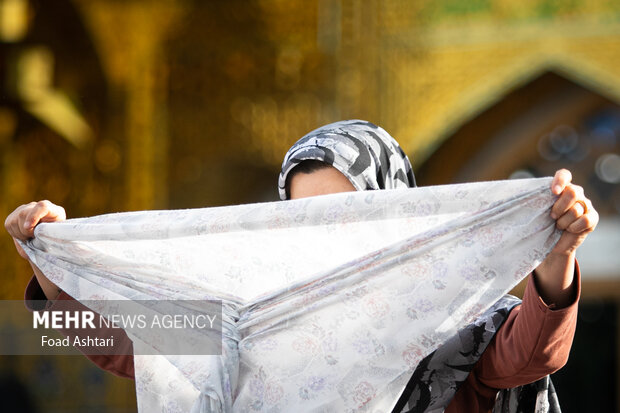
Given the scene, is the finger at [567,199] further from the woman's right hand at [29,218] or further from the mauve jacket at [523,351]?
the woman's right hand at [29,218]

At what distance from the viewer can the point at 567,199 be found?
78 centimetres

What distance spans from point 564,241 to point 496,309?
0.13m

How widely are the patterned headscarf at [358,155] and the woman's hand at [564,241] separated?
0.72 feet

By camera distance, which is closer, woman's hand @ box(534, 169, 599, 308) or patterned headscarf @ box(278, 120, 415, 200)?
woman's hand @ box(534, 169, 599, 308)

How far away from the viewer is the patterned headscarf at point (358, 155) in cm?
93

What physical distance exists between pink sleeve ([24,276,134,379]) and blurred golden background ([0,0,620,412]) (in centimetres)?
268

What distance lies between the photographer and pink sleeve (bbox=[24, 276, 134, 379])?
0.99 meters

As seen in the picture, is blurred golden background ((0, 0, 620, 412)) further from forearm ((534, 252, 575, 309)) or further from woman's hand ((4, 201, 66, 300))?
forearm ((534, 252, 575, 309))

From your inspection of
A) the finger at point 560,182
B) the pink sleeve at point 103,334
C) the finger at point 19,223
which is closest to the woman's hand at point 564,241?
the finger at point 560,182

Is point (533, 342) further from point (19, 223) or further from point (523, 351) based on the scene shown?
point (19, 223)

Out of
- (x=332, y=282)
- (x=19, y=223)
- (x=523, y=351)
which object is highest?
(x=19, y=223)

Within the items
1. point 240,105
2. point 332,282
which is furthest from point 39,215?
point 240,105

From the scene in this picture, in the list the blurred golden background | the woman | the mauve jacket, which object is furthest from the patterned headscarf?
the blurred golden background

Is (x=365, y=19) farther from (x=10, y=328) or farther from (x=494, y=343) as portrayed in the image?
(x=494, y=343)
